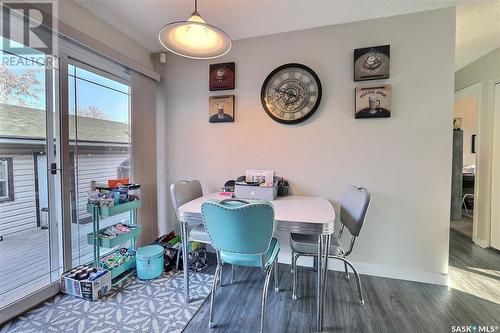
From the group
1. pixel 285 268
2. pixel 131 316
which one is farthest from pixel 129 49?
pixel 285 268

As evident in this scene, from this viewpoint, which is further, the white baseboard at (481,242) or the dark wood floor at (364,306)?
the white baseboard at (481,242)

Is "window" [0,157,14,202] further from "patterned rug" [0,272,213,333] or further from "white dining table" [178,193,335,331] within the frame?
"white dining table" [178,193,335,331]

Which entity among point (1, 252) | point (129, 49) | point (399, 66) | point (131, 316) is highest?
point (129, 49)

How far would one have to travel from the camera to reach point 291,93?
2.25m

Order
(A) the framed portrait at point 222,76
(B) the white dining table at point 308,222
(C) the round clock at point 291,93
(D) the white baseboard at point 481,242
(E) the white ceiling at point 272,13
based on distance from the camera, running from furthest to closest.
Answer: (D) the white baseboard at point 481,242, (A) the framed portrait at point 222,76, (C) the round clock at point 291,93, (E) the white ceiling at point 272,13, (B) the white dining table at point 308,222

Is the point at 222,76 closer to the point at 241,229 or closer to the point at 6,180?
the point at 241,229

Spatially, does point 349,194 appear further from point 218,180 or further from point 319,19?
point 319,19

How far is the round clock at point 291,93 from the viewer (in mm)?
2195

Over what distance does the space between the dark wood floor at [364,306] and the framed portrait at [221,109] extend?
1.65m

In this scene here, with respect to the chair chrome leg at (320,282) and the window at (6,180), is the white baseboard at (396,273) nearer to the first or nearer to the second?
the chair chrome leg at (320,282)

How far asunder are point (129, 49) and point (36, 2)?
87 centimetres

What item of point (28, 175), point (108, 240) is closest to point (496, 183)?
point (108, 240)

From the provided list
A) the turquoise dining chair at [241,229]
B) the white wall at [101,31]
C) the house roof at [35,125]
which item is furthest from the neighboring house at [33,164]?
the turquoise dining chair at [241,229]

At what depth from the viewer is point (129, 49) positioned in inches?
94.0
